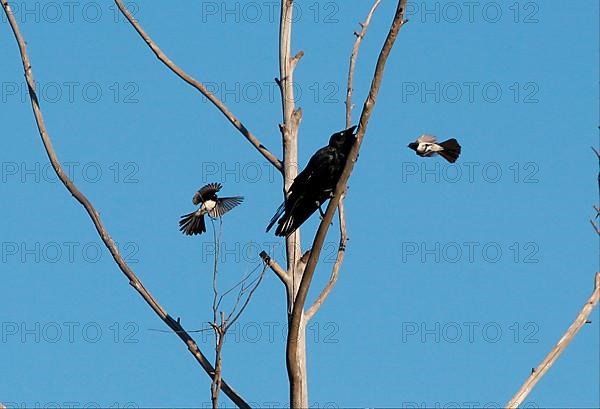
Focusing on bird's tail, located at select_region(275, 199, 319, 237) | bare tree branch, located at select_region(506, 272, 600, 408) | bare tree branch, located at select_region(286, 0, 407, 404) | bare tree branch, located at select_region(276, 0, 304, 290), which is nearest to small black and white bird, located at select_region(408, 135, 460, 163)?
bird's tail, located at select_region(275, 199, 319, 237)

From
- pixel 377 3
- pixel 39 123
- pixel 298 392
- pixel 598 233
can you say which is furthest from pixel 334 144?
pixel 598 233

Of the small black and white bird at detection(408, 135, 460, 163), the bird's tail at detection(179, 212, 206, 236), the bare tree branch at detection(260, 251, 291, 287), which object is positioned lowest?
the bird's tail at detection(179, 212, 206, 236)

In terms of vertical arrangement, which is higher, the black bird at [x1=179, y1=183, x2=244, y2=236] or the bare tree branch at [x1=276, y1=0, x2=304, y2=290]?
the bare tree branch at [x1=276, y1=0, x2=304, y2=290]

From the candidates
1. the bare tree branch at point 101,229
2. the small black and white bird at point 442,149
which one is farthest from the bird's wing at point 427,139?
the bare tree branch at point 101,229

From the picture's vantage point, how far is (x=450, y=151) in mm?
6777

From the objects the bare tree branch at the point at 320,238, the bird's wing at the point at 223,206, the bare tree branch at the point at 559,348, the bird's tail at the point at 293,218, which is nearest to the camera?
the bare tree branch at the point at 559,348

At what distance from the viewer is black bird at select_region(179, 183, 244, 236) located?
296 inches

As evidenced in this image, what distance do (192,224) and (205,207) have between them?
0.38 meters

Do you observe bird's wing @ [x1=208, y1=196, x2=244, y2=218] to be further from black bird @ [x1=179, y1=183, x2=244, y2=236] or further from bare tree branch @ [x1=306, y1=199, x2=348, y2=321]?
bare tree branch @ [x1=306, y1=199, x2=348, y2=321]

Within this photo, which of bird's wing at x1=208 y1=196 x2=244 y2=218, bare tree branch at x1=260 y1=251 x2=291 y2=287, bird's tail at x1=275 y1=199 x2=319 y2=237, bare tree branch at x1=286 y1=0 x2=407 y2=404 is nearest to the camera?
bare tree branch at x1=286 y1=0 x2=407 y2=404

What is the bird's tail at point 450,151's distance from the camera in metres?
6.77

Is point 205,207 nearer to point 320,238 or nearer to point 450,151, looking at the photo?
point 450,151

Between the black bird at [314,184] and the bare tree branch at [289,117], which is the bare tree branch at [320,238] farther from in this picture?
the black bird at [314,184]

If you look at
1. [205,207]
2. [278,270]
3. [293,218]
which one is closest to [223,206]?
[205,207]
